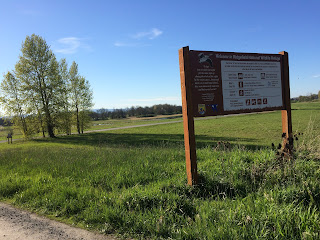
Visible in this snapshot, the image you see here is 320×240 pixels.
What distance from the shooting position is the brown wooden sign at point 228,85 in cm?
474

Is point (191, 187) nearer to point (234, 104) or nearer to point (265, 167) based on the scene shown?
point (265, 167)

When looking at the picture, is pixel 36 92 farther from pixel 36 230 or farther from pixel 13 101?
pixel 36 230

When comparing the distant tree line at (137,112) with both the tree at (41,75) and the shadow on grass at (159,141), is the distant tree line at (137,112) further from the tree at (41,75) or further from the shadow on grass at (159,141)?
the shadow on grass at (159,141)

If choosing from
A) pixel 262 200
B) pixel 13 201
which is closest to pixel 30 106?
pixel 13 201

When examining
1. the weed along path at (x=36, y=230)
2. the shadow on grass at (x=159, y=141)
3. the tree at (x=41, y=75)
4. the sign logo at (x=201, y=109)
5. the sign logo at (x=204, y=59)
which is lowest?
the shadow on grass at (x=159, y=141)

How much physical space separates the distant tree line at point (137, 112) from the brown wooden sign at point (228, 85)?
86.3 metres

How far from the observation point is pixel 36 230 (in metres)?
3.55

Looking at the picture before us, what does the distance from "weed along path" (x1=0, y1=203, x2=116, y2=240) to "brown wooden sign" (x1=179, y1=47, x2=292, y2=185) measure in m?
2.17

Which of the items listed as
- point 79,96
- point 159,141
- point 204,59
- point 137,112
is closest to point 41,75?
point 79,96

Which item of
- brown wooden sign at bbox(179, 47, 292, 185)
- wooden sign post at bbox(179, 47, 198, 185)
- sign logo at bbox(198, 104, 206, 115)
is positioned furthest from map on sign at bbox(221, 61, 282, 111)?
wooden sign post at bbox(179, 47, 198, 185)

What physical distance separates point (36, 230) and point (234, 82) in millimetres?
4694

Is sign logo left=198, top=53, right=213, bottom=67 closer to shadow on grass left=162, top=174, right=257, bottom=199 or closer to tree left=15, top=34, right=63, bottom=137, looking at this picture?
shadow on grass left=162, top=174, right=257, bottom=199

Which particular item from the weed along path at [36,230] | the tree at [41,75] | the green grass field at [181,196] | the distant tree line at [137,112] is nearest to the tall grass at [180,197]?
the green grass field at [181,196]

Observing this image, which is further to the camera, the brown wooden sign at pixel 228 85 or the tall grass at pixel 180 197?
the brown wooden sign at pixel 228 85
